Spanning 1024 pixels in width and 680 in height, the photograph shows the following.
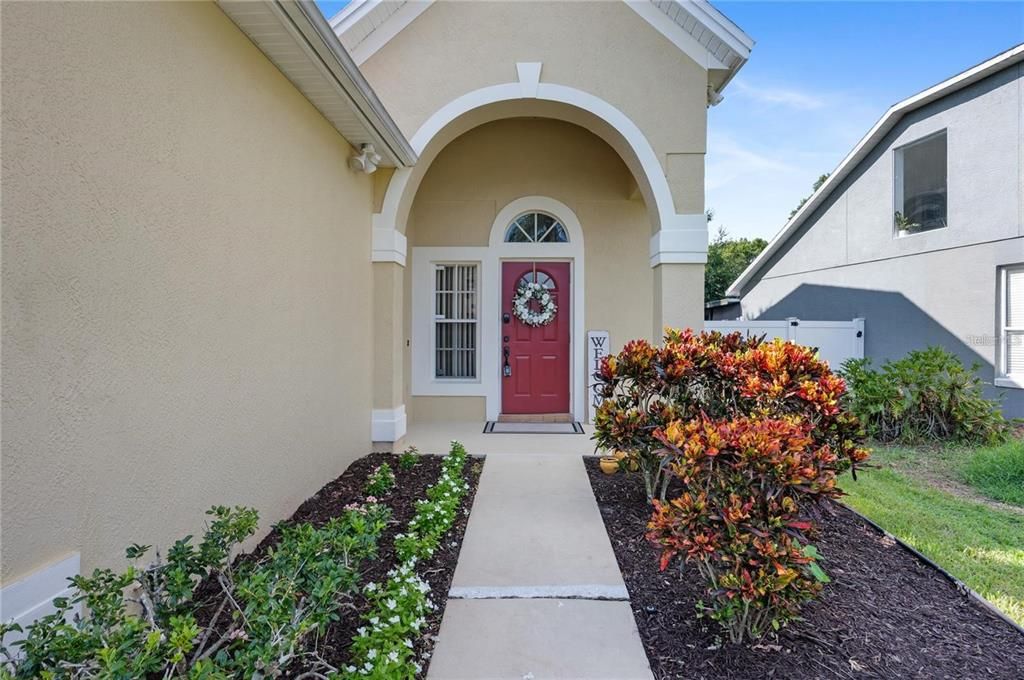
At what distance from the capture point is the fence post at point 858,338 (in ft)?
33.1

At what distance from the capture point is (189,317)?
2701 millimetres

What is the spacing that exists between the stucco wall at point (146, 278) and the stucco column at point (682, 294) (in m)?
3.47

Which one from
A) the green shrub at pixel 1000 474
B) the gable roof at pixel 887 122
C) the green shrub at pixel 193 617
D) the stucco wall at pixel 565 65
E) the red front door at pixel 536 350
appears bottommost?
the green shrub at pixel 1000 474

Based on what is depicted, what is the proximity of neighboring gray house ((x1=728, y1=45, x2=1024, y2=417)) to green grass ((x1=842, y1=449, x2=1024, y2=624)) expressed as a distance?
4764 mm

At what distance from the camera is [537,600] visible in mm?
2965

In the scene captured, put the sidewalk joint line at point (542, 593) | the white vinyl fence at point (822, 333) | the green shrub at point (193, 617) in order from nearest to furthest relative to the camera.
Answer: the green shrub at point (193, 617) < the sidewalk joint line at point (542, 593) < the white vinyl fence at point (822, 333)

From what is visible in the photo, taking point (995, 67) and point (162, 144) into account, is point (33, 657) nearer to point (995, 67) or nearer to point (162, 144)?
point (162, 144)

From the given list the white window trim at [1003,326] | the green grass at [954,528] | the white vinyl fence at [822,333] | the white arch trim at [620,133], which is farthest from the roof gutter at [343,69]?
the white window trim at [1003,326]

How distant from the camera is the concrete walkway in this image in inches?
96.2

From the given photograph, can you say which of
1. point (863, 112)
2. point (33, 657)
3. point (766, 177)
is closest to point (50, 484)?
point (33, 657)

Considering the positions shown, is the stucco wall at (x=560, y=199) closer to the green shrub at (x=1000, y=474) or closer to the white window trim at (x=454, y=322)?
the white window trim at (x=454, y=322)

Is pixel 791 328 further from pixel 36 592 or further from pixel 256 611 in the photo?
pixel 36 592

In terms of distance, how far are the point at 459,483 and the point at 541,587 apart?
1.42 meters

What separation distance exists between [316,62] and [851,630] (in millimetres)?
4577
